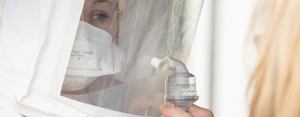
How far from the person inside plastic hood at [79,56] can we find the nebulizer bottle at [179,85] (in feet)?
0.28

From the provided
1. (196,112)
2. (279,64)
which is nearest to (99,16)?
(196,112)

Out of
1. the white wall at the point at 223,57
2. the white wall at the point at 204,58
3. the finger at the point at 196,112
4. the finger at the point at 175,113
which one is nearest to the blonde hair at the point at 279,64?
the white wall at the point at 223,57

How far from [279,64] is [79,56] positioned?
75 cm

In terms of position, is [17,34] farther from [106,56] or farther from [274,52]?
[274,52]

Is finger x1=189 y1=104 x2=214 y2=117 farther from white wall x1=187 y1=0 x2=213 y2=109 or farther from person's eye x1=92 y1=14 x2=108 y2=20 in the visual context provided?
white wall x1=187 y1=0 x2=213 y2=109

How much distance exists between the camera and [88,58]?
2.05 ft

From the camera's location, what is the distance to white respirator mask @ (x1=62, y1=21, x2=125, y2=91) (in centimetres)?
61

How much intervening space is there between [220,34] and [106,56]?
2.70 feet

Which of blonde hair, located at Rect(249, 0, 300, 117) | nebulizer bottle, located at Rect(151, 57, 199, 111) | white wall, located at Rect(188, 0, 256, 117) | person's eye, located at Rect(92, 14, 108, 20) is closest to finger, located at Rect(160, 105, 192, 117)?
nebulizer bottle, located at Rect(151, 57, 199, 111)

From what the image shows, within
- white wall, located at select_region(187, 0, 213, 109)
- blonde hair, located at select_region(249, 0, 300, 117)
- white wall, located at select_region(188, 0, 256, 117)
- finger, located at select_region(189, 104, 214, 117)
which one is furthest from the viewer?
white wall, located at select_region(187, 0, 213, 109)

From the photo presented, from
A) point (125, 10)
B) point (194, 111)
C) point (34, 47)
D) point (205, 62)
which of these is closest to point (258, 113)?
point (205, 62)

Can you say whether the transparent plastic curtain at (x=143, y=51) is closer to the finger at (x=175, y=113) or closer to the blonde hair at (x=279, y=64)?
the finger at (x=175, y=113)

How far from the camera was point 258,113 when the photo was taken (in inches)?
42.3

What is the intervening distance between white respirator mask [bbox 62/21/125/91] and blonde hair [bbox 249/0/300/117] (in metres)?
0.66
